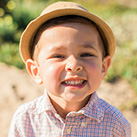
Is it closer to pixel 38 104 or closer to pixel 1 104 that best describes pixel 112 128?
pixel 38 104

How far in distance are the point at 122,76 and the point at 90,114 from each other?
8.66 feet

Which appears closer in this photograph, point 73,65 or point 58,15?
point 73,65

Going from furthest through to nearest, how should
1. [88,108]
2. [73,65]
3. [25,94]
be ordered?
1. [25,94]
2. [88,108]
3. [73,65]

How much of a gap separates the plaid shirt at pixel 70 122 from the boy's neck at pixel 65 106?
74 millimetres

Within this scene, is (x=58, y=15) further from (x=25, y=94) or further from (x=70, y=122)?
(x=25, y=94)

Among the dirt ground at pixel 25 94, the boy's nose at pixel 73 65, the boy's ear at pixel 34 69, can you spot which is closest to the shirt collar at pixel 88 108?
the boy's ear at pixel 34 69

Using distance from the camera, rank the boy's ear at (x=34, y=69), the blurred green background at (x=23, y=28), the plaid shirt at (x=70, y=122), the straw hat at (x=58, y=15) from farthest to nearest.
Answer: the blurred green background at (x=23, y=28), the boy's ear at (x=34, y=69), the plaid shirt at (x=70, y=122), the straw hat at (x=58, y=15)

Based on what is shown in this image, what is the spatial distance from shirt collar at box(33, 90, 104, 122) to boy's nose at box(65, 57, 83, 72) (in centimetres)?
44

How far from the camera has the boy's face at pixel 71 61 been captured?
182 centimetres

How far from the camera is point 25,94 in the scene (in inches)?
163

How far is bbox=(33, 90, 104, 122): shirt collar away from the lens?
208 centimetres

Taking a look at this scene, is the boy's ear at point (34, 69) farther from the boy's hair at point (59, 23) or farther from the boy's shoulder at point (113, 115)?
the boy's shoulder at point (113, 115)

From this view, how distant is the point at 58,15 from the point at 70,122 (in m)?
0.86

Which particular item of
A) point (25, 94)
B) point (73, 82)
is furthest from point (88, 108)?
point (25, 94)
